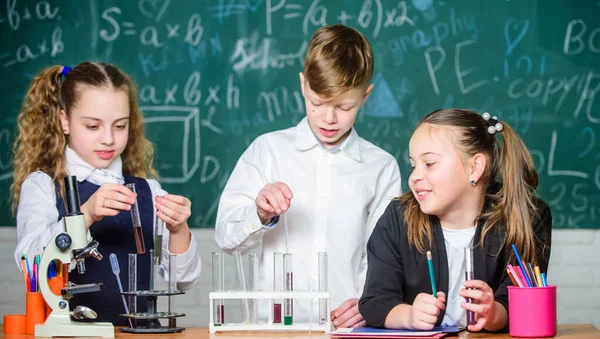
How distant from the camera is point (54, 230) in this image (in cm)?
217

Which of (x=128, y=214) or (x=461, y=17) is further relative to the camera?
(x=461, y=17)

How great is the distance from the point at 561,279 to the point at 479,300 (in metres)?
2.30

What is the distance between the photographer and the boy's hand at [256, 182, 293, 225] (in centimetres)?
213

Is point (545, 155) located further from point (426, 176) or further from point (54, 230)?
point (54, 230)

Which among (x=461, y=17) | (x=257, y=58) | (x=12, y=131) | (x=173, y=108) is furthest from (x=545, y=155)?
(x=12, y=131)

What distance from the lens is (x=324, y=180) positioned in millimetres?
2531

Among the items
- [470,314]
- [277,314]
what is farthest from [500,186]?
[277,314]

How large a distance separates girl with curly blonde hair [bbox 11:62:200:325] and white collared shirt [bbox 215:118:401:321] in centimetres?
21

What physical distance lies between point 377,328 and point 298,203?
66cm

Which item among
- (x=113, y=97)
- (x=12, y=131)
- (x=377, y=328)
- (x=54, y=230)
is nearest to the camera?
(x=377, y=328)

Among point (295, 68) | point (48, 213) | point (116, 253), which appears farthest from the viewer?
point (295, 68)

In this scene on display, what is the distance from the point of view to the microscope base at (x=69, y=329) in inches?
74.4

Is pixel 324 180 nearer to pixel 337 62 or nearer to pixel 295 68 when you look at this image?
pixel 337 62

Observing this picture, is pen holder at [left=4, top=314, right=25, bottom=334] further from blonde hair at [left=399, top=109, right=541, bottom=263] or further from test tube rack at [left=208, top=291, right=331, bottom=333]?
blonde hair at [left=399, top=109, right=541, bottom=263]
